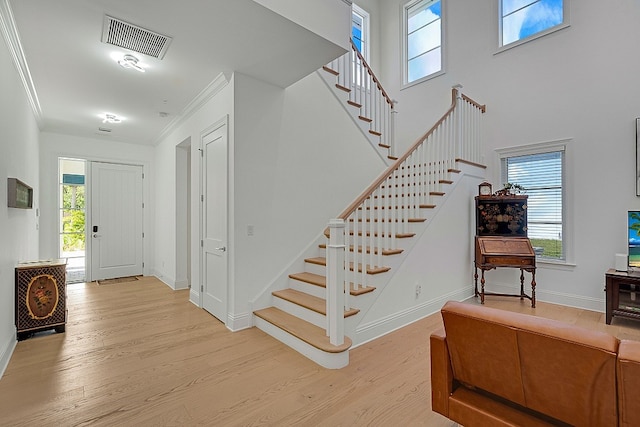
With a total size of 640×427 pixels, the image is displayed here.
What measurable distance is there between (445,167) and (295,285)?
262cm

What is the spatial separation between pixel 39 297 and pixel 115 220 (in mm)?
3278

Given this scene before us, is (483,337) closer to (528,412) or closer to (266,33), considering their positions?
(528,412)

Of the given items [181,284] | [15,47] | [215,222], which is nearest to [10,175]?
[15,47]

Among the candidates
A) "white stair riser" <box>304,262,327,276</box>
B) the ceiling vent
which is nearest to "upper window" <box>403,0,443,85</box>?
"white stair riser" <box>304,262,327,276</box>

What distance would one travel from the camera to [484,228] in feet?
15.0

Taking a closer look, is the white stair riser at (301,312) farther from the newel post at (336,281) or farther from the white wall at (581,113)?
the white wall at (581,113)

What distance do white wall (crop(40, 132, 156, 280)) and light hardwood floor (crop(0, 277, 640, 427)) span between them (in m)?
2.92

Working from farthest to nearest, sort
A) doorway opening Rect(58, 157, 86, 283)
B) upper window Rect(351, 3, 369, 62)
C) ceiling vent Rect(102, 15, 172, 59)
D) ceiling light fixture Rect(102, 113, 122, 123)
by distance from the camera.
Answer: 1. doorway opening Rect(58, 157, 86, 283)
2. upper window Rect(351, 3, 369, 62)
3. ceiling light fixture Rect(102, 113, 122, 123)
4. ceiling vent Rect(102, 15, 172, 59)

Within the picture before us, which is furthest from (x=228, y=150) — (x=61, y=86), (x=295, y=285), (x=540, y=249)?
(x=540, y=249)

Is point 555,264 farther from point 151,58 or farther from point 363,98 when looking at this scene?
point 151,58

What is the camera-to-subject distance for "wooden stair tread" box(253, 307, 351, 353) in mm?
2576

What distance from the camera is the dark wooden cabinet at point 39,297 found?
3119mm

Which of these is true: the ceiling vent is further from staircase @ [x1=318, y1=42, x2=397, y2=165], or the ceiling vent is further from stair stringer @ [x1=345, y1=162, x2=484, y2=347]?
stair stringer @ [x1=345, y1=162, x2=484, y2=347]

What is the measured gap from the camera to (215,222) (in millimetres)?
3795
